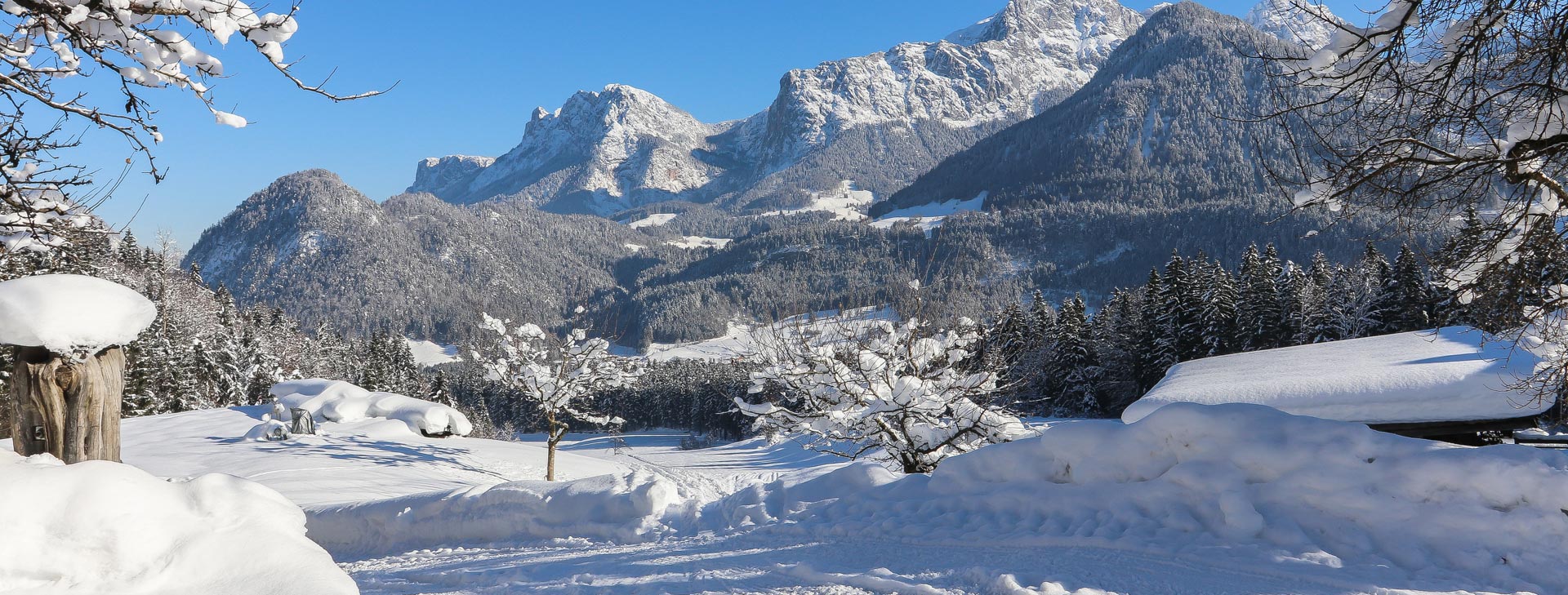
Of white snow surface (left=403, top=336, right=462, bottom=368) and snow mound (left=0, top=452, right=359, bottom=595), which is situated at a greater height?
white snow surface (left=403, top=336, right=462, bottom=368)

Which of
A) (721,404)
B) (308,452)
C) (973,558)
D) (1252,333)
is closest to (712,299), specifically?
(721,404)

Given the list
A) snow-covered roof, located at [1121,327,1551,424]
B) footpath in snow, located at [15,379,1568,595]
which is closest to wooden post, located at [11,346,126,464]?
footpath in snow, located at [15,379,1568,595]

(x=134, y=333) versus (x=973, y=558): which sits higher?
(x=134, y=333)

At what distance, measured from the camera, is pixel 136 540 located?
9.85ft

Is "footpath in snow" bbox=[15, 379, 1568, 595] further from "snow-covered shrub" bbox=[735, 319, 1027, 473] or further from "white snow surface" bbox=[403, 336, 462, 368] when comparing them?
"white snow surface" bbox=[403, 336, 462, 368]

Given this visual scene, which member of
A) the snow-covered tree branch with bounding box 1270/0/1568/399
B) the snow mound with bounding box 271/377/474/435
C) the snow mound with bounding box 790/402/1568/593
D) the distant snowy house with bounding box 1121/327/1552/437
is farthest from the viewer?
the snow mound with bounding box 271/377/474/435

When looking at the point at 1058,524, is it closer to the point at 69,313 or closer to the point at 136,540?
the point at 136,540

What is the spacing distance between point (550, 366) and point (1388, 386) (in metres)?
22.4

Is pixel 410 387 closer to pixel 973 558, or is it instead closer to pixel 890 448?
pixel 890 448

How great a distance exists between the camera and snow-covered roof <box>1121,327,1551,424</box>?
33.9ft

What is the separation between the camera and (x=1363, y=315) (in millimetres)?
39312

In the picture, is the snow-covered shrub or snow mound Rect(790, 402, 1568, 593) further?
the snow-covered shrub

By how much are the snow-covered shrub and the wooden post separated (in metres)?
8.81

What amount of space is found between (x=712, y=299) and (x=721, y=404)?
115 metres
